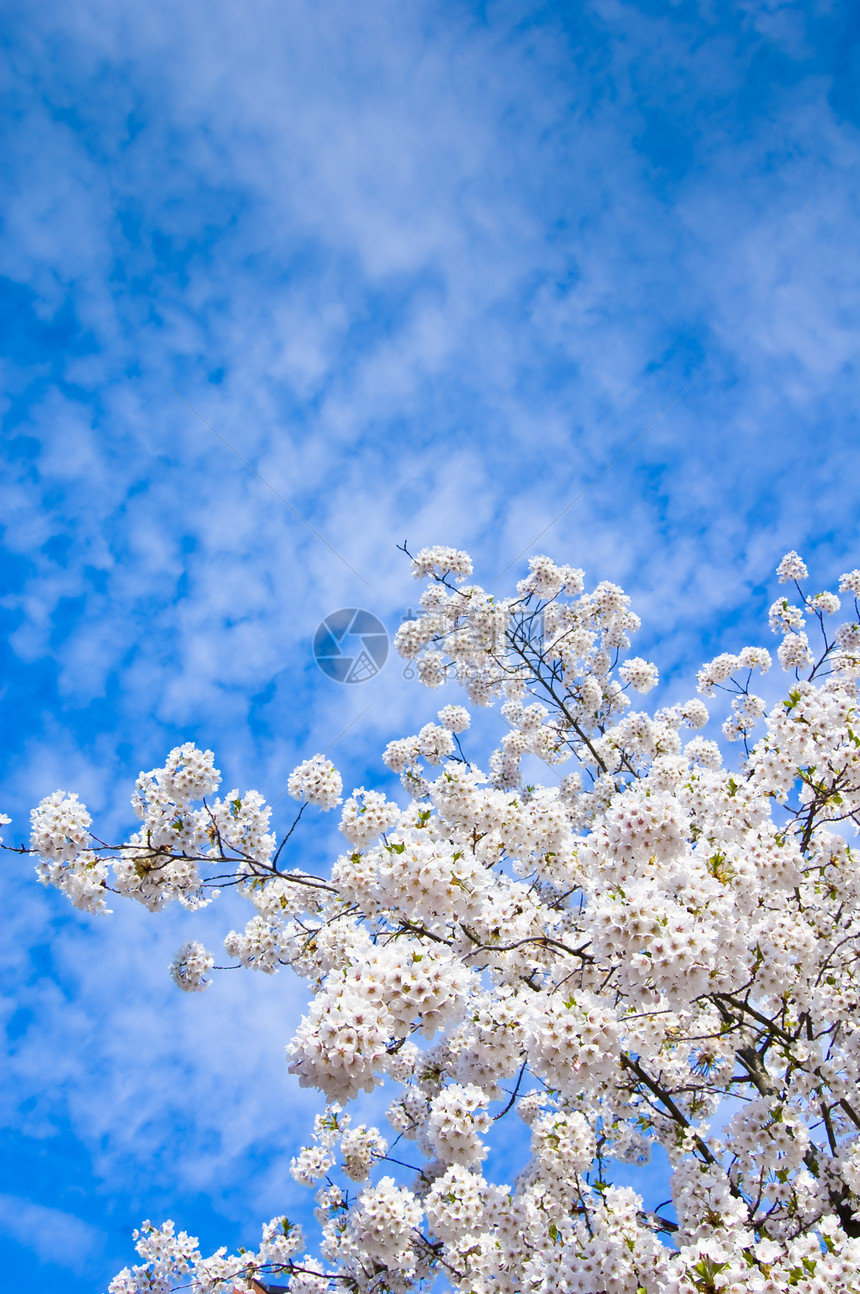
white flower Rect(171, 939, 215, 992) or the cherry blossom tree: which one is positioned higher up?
white flower Rect(171, 939, 215, 992)

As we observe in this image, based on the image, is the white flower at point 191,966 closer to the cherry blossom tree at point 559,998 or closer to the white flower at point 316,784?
the cherry blossom tree at point 559,998

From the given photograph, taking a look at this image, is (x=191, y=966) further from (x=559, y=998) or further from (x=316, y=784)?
(x=559, y=998)

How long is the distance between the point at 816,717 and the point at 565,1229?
6.47 metres

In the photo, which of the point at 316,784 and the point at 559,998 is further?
the point at 316,784

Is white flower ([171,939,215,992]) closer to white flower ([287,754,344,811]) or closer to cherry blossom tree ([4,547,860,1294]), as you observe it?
cherry blossom tree ([4,547,860,1294])

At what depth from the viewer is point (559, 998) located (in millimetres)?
5371

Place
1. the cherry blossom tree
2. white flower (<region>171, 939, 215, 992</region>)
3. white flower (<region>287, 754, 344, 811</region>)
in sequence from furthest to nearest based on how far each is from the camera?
white flower (<region>171, 939, 215, 992</region>), white flower (<region>287, 754, 344, 811</region>), the cherry blossom tree

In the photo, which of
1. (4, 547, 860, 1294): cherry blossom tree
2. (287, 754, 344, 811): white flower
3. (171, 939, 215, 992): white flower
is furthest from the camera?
(171, 939, 215, 992): white flower

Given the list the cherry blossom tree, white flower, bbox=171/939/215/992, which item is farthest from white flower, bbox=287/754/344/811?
white flower, bbox=171/939/215/992

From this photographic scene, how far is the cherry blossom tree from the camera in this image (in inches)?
202

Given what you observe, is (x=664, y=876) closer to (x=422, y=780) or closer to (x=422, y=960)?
(x=422, y=960)

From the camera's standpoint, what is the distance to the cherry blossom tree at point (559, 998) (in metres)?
5.12

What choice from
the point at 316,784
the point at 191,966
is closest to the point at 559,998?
the point at 316,784

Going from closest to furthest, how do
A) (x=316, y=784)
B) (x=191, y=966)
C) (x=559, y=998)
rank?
(x=559, y=998) → (x=316, y=784) → (x=191, y=966)
